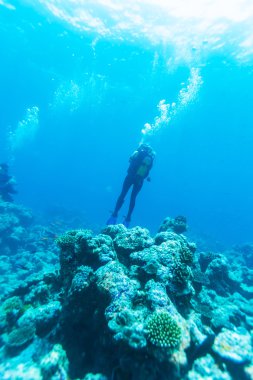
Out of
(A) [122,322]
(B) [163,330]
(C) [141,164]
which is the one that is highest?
(C) [141,164]

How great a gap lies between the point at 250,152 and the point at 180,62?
2811 inches

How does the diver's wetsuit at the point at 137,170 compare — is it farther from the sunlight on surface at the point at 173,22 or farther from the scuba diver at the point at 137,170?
the sunlight on surface at the point at 173,22

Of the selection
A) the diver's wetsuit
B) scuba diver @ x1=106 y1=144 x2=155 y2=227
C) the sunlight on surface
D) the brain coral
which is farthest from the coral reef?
the sunlight on surface

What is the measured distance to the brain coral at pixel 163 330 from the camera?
3.65 meters

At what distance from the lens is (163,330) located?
149 inches

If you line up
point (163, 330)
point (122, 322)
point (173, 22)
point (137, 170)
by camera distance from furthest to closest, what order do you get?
point (173, 22) < point (137, 170) < point (122, 322) < point (163, 330)

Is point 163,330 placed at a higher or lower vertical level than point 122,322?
lower

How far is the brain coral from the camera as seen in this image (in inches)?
144

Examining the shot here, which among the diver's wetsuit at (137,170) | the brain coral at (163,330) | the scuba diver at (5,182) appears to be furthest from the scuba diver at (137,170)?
the scuba diver at (5,182)

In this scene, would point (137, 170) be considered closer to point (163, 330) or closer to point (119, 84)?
point (163, 330)

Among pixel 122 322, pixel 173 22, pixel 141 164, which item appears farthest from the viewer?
pixel 173 22

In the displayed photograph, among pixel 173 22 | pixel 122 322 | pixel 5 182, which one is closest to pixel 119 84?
pixel 173 22

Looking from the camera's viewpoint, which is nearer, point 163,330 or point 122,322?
point 163,330

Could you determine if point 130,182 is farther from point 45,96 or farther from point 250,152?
point 250,152
